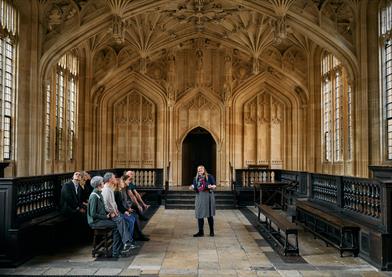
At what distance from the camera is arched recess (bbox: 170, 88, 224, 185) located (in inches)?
857

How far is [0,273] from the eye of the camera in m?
6.32

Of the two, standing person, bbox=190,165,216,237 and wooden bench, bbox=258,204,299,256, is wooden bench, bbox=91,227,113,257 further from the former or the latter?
wooden bench, bbox=258,204,299,256

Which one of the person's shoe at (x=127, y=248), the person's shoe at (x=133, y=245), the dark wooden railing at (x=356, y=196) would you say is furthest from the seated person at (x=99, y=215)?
the dark wooden railing at (x=356, y=196)

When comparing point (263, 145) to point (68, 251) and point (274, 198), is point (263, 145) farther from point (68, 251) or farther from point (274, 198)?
point (68, 251)

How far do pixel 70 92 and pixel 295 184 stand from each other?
10.3 meters

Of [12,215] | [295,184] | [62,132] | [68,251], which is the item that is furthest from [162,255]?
[62,132]

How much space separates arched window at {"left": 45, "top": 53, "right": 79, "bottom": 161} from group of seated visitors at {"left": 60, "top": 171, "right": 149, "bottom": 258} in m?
7.80

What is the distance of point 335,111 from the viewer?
1795 centimetres

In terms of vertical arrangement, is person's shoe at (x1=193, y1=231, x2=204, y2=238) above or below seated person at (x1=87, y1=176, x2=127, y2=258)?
below

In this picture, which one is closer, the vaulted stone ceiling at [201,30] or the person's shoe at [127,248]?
the person's shoe at [127,248]

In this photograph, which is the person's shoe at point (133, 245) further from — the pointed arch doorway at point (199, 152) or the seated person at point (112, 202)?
the pointed arch doorway at point (199, 152)

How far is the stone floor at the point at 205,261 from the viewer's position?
648 cm

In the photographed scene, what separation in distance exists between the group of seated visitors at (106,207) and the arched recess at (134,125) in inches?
481

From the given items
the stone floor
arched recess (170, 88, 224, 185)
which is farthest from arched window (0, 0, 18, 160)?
arched recess (170, 88, 224, 185)
